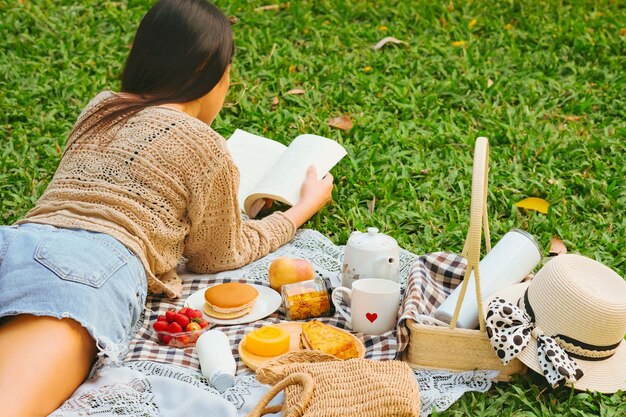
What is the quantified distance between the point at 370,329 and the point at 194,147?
0.92 m

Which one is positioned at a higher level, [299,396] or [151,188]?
[151,188]

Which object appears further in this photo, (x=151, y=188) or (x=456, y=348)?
(x=151, y=188)

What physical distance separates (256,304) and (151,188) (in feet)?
2.03

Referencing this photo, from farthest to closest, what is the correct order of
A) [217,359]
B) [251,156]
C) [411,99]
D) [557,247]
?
[411,99] < [251,156] < [557,247] < [217,359]

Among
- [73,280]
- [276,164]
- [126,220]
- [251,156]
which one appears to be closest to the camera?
[73,280]

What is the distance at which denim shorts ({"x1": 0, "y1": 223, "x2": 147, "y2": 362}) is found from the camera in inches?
98.7

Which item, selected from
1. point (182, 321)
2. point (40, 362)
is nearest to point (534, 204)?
point (182, 321)

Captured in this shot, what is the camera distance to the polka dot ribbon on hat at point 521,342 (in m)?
2.59

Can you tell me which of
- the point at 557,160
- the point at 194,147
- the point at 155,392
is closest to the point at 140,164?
the point at 194,147

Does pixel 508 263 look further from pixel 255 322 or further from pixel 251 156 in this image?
pixel 251 156

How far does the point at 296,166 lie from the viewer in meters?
3.92

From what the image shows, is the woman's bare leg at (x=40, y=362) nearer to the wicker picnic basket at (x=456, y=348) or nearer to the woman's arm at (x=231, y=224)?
the woman's arm at (x=231, y=224)

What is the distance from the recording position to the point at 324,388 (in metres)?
2.40

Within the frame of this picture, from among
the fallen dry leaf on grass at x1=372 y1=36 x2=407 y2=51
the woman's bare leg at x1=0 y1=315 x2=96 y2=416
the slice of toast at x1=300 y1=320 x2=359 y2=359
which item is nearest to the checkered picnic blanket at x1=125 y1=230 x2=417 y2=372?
the slice of toast at x1=300 y1=320 x2=359 y2=359
